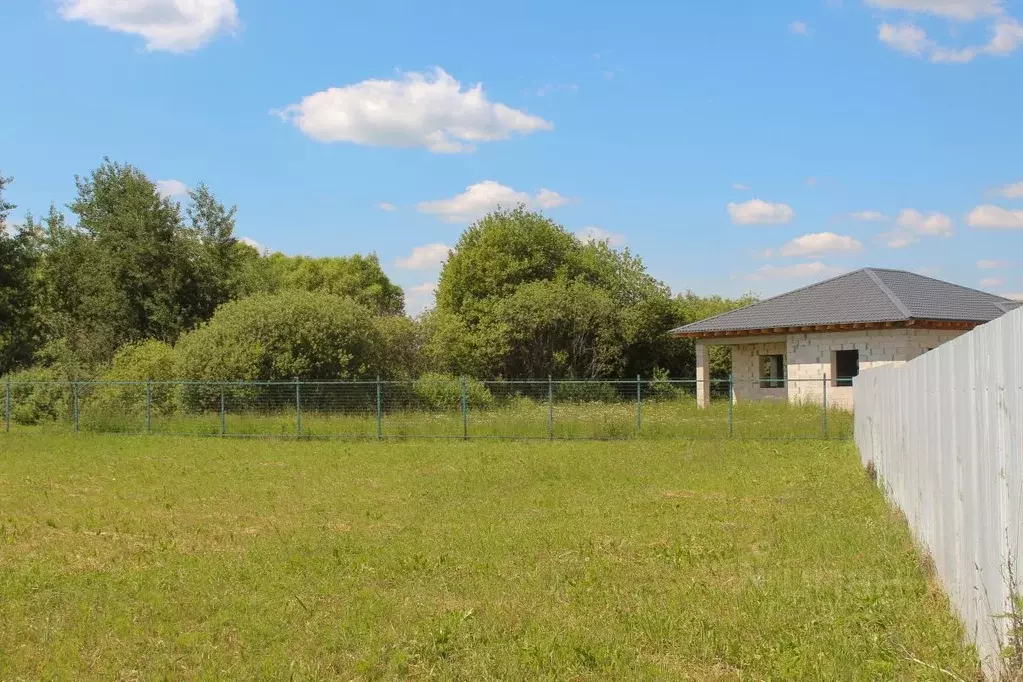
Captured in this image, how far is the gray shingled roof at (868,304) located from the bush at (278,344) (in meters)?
11.0

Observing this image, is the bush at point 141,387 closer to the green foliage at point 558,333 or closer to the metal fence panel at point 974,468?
the green foliage at point 558,333

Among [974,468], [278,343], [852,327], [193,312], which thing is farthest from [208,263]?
[974,468]

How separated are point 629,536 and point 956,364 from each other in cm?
496

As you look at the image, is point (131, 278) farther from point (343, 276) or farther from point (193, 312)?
point (343, 276)

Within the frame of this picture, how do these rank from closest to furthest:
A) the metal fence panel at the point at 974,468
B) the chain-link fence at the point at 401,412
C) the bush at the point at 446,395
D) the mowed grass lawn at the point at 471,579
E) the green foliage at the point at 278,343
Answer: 1. the metal fence panel at the point at 974,468
2. the mowed grass lawn at the point at 471,579
3. the chain-link fence at the point at 401,412
4. the bush at the point at 446,395
5. the green foliage at the point at 278,343

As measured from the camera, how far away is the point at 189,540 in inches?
400

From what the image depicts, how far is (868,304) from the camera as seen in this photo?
27922 mm

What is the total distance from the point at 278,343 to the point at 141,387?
4.10 m

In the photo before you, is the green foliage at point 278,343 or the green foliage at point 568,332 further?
the green foliage at point 568,332

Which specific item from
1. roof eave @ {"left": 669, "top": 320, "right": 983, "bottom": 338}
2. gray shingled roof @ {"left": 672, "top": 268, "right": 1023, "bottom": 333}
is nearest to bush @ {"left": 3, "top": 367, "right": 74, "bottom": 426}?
gray shingled roof @ {"left": 672, "top": 268, "right": 1023, "bottom": 333}

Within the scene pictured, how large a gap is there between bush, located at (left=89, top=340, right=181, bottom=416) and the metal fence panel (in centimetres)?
2154

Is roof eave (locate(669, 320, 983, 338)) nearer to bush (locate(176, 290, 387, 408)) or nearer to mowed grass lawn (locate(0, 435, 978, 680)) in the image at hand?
→ bush (locate(176, 290, 387, 408))

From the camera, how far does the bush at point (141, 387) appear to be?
26.0 metres

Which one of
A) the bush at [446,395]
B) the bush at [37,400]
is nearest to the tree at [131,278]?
the bush at [37,400]
